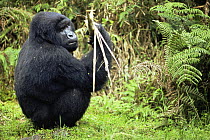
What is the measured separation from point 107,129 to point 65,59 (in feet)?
3.79

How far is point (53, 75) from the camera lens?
4328mm

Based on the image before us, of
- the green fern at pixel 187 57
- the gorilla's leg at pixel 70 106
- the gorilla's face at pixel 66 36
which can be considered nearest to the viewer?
the gorilla's leg at pixel 70 106

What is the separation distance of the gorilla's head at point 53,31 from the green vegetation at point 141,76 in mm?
1142

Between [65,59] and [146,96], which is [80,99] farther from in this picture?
[146,96]

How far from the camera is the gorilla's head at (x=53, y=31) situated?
451 centimetres

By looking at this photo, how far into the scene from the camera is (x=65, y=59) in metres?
4.30

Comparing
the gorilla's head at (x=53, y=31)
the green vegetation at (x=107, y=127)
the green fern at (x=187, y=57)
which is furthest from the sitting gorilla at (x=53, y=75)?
the green fern at (x=187, y=57)

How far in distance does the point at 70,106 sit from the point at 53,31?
109 cm

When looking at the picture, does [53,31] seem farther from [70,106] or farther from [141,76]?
[141,76]

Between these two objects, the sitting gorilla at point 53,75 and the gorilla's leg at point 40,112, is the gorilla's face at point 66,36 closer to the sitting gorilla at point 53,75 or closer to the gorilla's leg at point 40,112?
the sitting gorilla at point 53,75

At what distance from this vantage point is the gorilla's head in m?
4.51

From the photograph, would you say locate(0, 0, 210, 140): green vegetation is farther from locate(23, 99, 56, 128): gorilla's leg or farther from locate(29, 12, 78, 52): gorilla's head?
locate(29, 12, 78, 52): gorilla's head

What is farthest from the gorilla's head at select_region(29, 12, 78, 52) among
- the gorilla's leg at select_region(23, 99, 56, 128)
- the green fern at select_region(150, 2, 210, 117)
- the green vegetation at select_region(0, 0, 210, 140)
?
the green fern at select_region(150, 2, 210, 117)

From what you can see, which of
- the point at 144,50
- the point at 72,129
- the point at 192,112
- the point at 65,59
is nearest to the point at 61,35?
the point at 65,59
